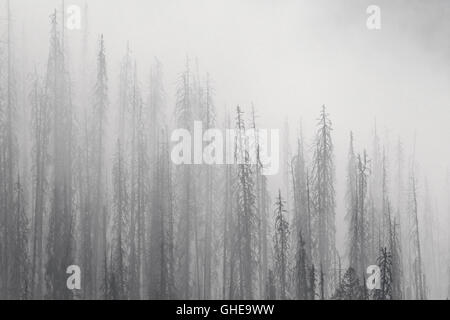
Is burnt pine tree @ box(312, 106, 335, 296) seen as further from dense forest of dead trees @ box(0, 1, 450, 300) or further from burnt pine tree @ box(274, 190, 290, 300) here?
burnt pine tree @ box(274, 190, 290, 300)

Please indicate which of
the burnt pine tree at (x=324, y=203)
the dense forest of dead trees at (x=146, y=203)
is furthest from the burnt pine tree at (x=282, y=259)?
the burnt pine tree at (x=324, y=203)

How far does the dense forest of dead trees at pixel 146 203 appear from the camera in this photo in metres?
19.9

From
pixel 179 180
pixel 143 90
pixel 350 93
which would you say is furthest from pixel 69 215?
pixel 350 93

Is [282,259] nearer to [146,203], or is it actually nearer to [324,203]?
[324,203]

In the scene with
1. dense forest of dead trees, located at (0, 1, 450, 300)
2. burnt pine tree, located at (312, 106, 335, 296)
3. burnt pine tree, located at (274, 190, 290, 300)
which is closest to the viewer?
burnt pine tree, located at (274, 190, 290, 300)

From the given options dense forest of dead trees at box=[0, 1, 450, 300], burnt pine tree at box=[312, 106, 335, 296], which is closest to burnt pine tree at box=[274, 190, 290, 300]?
dense forest of dead trees at box=[0, 1, 450, 300]

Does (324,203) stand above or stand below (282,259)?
above

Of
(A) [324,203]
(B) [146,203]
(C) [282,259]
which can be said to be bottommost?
(C) [282,259]

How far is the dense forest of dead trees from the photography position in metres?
19.9

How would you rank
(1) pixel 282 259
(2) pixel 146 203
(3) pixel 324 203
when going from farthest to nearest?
(3) pixel 324 203 → (2) pixel 146 203 → (1) pixel 282 259

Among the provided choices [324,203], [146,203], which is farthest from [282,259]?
[146,203]

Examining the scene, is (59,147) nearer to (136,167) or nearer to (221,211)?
(136,167)

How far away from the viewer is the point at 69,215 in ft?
66.7

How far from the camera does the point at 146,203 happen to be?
71.2 feet
